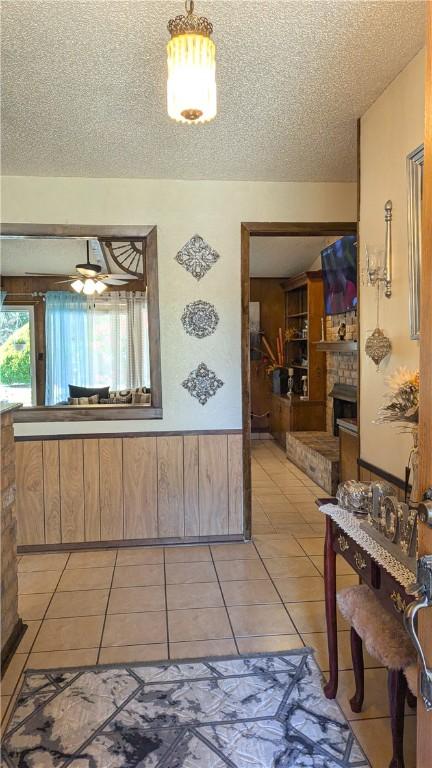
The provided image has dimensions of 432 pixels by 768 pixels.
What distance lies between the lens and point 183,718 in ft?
6.24

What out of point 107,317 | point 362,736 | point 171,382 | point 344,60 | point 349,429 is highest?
point 344,60

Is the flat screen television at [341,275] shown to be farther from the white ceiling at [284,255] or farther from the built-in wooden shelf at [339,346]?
the white ceiling at [284,255]

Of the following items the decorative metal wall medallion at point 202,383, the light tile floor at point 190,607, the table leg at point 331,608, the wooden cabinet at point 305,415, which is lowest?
the light tile floor at point 190,607

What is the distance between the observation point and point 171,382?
3.59 m

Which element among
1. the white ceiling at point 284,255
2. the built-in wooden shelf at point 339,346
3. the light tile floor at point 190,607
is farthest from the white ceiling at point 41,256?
the light tile floor at point 190,607

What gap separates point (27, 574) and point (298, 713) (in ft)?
6.43

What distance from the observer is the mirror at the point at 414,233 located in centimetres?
197

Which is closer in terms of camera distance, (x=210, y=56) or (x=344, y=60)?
(x=210, y=56)

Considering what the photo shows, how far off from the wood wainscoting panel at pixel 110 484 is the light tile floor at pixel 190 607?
0.18m

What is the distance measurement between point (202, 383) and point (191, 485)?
72 cm

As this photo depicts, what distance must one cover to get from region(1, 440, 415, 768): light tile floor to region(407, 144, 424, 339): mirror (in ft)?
4.83

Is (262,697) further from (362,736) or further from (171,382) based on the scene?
(171,382)

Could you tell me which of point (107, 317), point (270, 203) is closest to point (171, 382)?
point (270, 203)

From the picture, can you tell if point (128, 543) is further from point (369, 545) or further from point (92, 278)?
point (92, 278)
